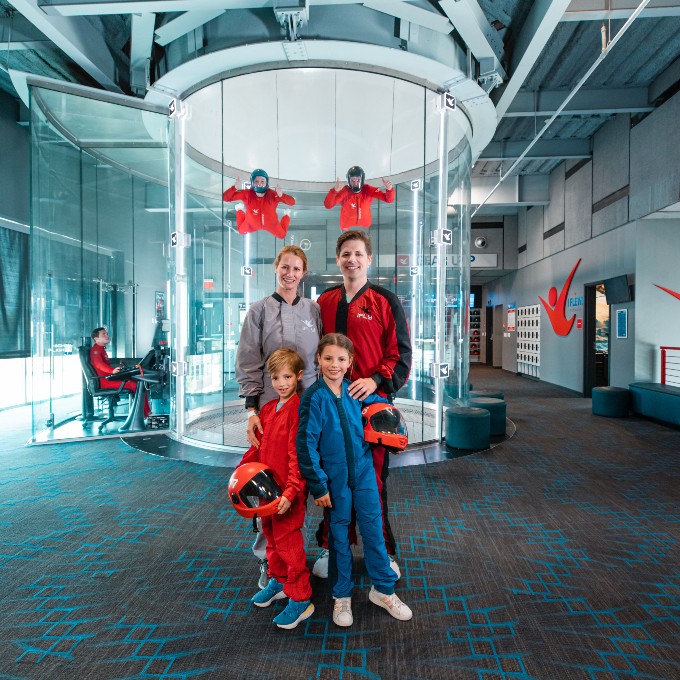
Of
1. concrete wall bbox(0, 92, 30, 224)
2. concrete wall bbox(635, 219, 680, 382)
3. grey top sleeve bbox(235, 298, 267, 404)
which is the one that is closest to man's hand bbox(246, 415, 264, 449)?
grey top sleeve bbox(235, 298, 267, 404)

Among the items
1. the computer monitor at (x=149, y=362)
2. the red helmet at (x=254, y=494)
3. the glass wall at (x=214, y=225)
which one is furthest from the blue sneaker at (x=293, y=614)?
the computer monitor at (x=149, y=362)

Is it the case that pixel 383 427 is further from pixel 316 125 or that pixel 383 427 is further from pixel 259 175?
pixel 316 125

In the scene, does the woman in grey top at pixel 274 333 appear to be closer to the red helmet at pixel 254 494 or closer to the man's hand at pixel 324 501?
the red helmet at pixel 254 494

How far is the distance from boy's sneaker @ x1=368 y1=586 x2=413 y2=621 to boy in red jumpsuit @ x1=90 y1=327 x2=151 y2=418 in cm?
431

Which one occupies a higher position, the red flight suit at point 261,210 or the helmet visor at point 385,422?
the red flight suit at point 261,210

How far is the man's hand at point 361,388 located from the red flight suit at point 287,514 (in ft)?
0.82

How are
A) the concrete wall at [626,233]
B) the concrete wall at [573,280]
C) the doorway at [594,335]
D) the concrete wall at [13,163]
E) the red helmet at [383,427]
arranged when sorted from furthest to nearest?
1. the doorway at [594,335]
2. the concrete wall at [573,280]
3. the concrete wall at [626,233]
4. the concrete wall at [13,163]
5. the red helmet at [383,427]

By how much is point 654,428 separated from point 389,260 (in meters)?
4.09

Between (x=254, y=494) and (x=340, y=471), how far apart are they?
364 mm

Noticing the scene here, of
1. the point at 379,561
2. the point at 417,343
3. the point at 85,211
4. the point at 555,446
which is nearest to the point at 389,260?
the point at 417,343

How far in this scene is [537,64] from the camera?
5.92 meters

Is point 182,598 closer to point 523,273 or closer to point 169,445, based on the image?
point 169,445

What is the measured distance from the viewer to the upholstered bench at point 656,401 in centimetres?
578

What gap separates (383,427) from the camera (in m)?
1.95
